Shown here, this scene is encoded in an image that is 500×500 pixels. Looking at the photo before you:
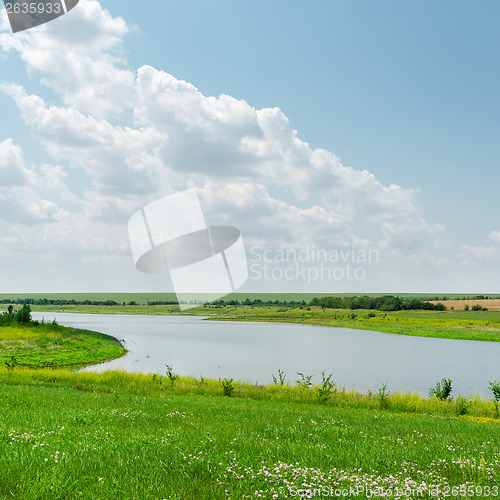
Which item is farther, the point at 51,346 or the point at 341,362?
the point at 51,346

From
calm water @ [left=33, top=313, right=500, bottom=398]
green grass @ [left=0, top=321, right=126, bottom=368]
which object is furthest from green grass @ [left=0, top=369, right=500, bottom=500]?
green grass @ [left=0, top=321, right=126, bottom=368]

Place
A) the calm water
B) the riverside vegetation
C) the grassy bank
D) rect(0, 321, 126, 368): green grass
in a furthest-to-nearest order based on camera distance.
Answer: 1. the grassy bank
2. rect(0, 321, 126, 368): green grass
3. the calm water
4. the riverside vegetation

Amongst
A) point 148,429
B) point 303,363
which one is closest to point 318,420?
point 148,429

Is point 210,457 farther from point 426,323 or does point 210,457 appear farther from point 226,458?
point 426,323

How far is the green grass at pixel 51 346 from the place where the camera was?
151ft

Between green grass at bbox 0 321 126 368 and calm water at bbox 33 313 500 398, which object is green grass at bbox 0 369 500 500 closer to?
calm water at bbox 33 313 500 398

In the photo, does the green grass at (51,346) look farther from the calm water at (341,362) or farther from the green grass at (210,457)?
the green grass at (210,457)

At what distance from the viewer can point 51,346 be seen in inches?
2213

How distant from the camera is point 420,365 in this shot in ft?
171

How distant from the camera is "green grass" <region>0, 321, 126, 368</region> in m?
45.9

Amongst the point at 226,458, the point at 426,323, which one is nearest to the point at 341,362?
the point at 226,458

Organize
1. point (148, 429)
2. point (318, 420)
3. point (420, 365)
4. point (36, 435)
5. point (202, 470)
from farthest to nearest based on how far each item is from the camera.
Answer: point (420, 365), point (318, 420), point (148, 429), point (36, 435), point (202, 470)

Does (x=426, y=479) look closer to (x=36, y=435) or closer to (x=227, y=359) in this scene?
(x=36, y=435)

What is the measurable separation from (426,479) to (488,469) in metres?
1.27
